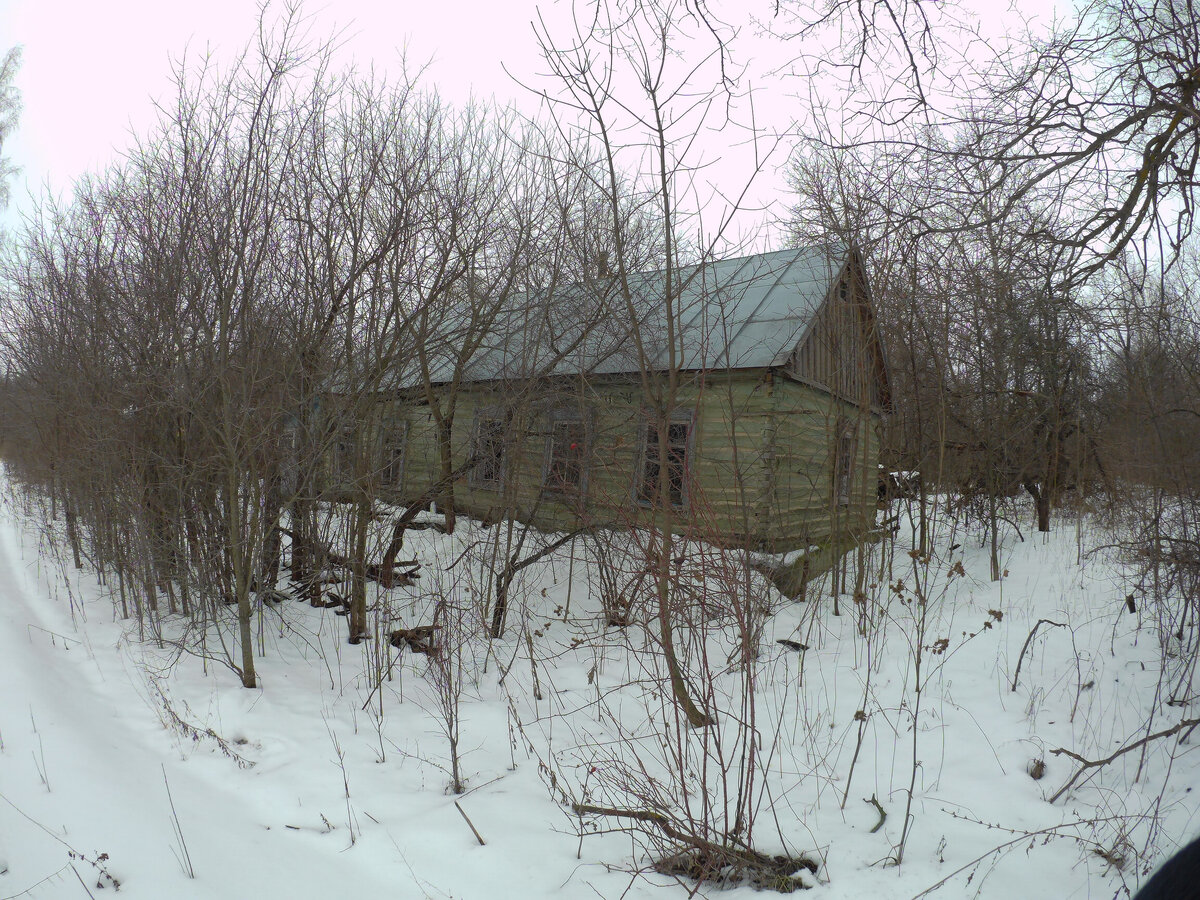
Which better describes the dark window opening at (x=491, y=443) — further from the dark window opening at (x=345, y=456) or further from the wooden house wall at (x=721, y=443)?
the dark window opening at (x=345, y=456)

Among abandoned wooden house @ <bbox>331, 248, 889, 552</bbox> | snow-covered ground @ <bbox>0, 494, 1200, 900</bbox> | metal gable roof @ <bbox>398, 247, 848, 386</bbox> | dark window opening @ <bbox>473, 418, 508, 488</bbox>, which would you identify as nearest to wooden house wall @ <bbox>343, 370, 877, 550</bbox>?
abandoned wooden house @ <bbox>331, 248, 889, 552</bbox>

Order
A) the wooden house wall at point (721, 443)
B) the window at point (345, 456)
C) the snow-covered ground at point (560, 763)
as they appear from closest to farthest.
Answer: the snow-covered ground at point (560, 763) < the window at point (345, 456) < the wooden house wall at point (721, 443)

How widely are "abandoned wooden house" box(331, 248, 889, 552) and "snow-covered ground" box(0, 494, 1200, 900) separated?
1.87m

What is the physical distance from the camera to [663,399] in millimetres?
7508

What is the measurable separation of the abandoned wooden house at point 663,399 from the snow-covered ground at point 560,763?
73.6 inches

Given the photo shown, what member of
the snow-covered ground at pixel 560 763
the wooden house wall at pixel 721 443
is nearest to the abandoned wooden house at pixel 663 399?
the wooden house wall at pixel 721 443

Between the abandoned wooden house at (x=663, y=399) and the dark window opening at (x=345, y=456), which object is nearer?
the dark window opening at (x=345, y=456)

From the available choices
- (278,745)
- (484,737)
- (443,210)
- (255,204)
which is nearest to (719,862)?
(484,737)

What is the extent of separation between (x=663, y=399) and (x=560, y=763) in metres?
3.98

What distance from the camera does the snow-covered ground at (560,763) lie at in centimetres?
337

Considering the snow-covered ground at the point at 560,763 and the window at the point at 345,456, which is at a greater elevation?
the window at the point at 345,456

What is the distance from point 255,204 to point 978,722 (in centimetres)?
701

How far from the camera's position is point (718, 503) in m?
9.90

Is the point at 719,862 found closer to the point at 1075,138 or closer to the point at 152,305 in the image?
the point at 1075,138
